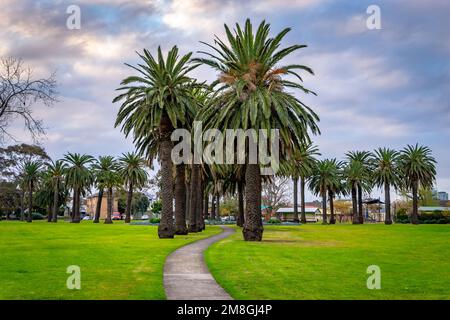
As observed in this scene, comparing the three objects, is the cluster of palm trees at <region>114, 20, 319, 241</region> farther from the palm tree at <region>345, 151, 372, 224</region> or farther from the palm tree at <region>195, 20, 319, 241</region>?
the palm tree at <region>345, 151, 372, 224</region>

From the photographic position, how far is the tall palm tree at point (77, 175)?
291ft

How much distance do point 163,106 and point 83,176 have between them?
5720 cm

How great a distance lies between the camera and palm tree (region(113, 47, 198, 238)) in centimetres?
3622

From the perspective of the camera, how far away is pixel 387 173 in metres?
85.1

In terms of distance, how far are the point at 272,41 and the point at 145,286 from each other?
23.1 meters

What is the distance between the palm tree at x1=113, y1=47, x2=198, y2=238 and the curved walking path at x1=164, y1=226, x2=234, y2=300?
16.3 m

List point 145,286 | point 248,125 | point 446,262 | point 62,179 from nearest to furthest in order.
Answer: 1. point 145,286
2. point 446,262
3. point 248,125
4. point 62,179

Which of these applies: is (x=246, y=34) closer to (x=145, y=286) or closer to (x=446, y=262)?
(x=446, y=262)

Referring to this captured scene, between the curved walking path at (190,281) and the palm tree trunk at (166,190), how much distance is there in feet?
51.3

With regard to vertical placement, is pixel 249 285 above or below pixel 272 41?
below

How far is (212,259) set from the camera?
20.5 metres

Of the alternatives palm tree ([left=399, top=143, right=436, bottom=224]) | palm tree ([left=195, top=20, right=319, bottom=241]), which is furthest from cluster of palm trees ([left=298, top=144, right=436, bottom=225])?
palm tree ([left=195, top=20, right=319, bottom=241])

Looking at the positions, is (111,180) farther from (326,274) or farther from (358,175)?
(326,274)
